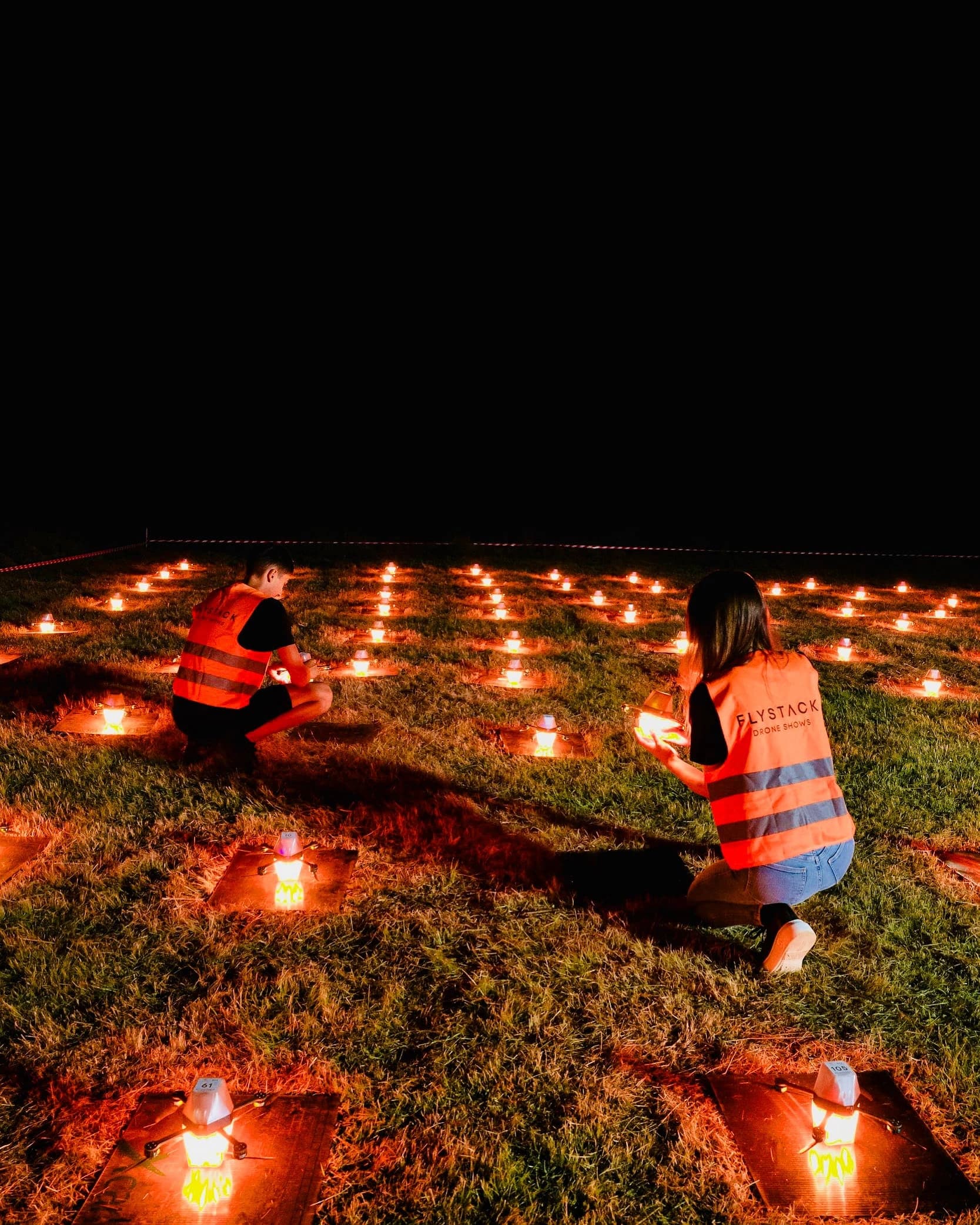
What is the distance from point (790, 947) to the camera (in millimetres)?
3262

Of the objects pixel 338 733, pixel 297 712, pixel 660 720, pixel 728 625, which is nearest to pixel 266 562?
pixel 297 712

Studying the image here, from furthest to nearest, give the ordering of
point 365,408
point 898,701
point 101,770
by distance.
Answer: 1. point 365,408
2. point 898,701
3. point 101,770

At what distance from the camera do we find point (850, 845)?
3453 millimetres

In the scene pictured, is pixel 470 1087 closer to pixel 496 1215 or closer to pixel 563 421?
pixel 496 1215

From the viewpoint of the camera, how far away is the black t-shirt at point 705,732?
131 inches

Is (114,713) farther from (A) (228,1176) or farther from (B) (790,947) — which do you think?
(B) (790,947)

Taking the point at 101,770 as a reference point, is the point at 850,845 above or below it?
above

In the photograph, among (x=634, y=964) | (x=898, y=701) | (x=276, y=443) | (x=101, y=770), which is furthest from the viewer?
(x=276, y=443)

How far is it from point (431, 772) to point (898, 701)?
4485mm

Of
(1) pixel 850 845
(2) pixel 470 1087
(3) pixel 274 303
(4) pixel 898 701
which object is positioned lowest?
(4) pixel 898 701

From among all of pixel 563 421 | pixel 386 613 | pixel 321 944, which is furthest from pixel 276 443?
pixel 321 944

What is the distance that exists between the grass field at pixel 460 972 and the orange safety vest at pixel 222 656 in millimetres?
520

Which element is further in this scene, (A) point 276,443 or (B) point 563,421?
(B) point 563,421

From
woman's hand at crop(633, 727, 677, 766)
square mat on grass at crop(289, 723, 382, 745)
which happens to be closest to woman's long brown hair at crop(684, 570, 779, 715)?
woman's hand at crop(633, 727, 677, 766)
